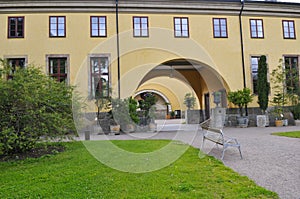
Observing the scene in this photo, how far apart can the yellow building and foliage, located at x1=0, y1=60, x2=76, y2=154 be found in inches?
282

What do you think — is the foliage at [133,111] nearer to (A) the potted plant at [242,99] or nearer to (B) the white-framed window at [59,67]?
(B) the white-framed window at [59,67]

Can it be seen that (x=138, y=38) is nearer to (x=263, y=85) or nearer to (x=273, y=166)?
(x=263, y=85)

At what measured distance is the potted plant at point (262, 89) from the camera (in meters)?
14.8

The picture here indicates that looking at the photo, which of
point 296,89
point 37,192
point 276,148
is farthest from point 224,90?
point 37,192

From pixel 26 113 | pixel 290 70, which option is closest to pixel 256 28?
pixel 290 70

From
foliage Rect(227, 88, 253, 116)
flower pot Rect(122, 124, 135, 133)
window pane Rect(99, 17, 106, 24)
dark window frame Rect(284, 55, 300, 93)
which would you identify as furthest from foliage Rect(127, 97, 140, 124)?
dark window frame Rect(284, 55, 300, 93)

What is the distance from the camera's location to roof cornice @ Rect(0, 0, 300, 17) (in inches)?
566

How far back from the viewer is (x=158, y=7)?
15.2 metres

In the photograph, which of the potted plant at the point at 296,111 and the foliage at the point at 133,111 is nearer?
the foliage at the point at 133,111

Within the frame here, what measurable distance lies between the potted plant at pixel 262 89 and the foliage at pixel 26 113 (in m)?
11.8

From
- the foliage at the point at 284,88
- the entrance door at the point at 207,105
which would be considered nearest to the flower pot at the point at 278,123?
the foliage at the point at 284,88

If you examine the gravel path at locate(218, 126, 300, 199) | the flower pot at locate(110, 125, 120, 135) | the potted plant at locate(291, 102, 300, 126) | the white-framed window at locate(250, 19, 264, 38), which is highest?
the white-framed window at locate(250, 19, 264, 38)

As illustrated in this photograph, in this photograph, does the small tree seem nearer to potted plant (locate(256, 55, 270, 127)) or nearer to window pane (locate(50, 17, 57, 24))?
potted plant (locate(256, 55, 270, 127))

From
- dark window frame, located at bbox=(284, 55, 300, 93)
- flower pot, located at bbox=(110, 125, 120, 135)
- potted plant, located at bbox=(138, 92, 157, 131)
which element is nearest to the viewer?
flower pot, located at bbox=(110, 125, 120, 135)
